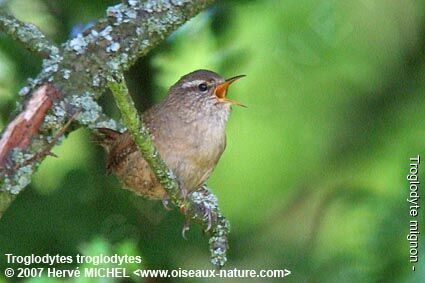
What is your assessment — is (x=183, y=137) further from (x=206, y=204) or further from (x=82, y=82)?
(x=82, y=82)

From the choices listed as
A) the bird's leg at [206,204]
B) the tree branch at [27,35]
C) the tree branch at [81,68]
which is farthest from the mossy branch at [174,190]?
the tree branch at [27,35]

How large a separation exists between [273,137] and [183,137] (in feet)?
1.98

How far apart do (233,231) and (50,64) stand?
1069mm

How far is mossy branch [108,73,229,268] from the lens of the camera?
2.29 m

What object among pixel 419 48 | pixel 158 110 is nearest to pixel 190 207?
pixel 158 110

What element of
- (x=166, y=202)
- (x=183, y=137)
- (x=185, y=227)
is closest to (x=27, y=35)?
(x=183, y=137)

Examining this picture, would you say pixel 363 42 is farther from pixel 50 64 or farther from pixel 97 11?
pixel 50 64

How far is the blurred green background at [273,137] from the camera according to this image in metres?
3.49

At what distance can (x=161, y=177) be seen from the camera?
8.57ft

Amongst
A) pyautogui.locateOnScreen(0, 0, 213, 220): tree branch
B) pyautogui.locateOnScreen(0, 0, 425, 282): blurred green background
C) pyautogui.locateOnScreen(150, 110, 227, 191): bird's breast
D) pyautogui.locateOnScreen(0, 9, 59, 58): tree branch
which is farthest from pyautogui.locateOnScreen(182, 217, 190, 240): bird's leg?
pyautogui.locateOnScreen(0, 9, 59, 58): tree branch

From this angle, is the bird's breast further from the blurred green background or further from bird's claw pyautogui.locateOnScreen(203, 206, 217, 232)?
the blurred green background

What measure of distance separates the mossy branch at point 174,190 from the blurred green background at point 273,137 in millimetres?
331

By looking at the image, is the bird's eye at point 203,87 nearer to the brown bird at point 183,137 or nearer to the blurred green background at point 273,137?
the brown bird at point 183,137

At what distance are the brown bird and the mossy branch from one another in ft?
0.30
